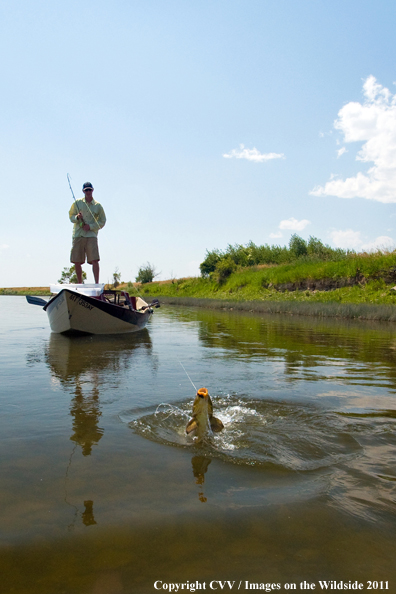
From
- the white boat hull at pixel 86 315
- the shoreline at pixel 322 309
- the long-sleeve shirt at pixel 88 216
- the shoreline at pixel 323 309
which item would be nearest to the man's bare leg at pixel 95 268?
the long-sleeve shirt at pixel 88 216

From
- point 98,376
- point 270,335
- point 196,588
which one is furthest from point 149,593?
point 270,335

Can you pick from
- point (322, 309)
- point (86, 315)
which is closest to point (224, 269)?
point (322, 309)

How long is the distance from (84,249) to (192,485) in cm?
947

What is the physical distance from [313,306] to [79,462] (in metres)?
21.1

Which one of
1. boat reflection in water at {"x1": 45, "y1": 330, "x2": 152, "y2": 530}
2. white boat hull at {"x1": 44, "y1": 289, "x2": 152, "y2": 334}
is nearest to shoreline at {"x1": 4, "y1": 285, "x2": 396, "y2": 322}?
white boat hull at {"x1": 44, "y1": 289, "x2": 152, "y2": 334}

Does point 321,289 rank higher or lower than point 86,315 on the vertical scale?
higher

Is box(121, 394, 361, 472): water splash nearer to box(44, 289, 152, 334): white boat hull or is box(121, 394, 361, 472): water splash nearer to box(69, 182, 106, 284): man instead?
box(44, 289, 152, 334): white boat hull

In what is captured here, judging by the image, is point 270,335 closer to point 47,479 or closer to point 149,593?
point 47,479

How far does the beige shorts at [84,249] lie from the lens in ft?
37.4

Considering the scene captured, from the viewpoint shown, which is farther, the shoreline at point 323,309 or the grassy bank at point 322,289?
the grassy bank at point 322,289

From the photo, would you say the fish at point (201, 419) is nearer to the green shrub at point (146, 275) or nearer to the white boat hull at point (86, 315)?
the white boat hull at point (86, 315)

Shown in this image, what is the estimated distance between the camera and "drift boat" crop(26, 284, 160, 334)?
33.9 ft

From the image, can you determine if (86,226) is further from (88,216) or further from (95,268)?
(95,268)

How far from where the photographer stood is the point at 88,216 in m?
11.2
